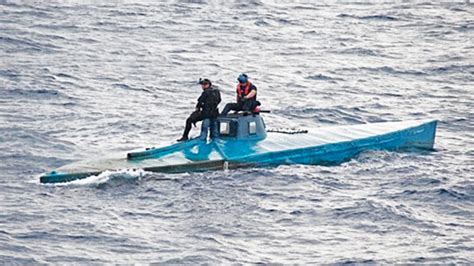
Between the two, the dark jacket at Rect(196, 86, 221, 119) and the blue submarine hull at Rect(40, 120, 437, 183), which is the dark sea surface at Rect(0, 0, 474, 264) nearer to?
the blue submarine hull at Rect(40, 120, 437, 183)

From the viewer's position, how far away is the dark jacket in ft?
109

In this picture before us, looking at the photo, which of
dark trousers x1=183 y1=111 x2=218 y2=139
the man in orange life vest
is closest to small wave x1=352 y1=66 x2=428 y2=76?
the man in orange life vest

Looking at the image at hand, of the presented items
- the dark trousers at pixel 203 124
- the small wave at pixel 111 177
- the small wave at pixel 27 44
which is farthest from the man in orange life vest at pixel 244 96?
the small wave at pixel 27 44

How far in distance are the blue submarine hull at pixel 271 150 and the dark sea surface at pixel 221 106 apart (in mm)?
394

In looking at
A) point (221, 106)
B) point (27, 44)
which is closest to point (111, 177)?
point (221, 106)

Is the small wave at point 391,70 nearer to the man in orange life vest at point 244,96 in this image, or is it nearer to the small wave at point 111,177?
the man in orange life vest at point 244,96

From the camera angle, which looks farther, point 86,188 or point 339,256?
point 86,188

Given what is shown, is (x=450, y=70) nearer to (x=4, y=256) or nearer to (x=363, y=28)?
(x=363, y=28)

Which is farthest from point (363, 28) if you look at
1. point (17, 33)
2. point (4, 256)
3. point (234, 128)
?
point (4, 256)

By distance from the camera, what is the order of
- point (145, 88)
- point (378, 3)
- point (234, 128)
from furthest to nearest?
point (378, 3)
point (145, 88)
point (234, 128)

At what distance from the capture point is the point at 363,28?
58.2 metres

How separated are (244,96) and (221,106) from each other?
8.47 meters

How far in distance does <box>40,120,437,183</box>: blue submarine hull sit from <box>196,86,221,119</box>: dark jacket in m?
0.73

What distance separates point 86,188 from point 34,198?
53.0 inches
